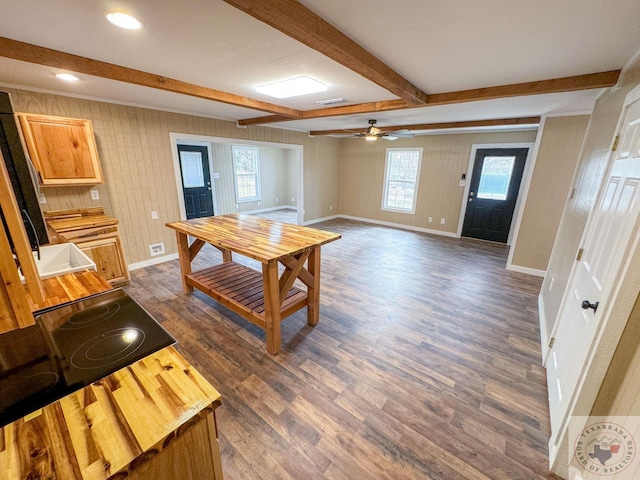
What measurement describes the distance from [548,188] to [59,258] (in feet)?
18.3

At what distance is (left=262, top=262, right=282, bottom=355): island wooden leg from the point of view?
2.04 metres

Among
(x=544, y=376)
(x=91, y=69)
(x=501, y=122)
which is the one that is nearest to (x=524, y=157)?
(x=501, y=122)

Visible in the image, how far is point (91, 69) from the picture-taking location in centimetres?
204

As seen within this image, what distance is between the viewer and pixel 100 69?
82.1 inches

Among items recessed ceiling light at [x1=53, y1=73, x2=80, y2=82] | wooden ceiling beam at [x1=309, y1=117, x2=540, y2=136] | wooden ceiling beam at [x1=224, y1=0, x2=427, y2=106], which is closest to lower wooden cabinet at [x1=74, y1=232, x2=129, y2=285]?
recessed ceiling light at [x1=53, y1=73, x2=80, y2=82]

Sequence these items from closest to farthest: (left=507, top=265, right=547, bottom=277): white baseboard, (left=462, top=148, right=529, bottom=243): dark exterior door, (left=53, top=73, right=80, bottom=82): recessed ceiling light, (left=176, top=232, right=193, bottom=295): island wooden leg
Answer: (left=53, top=73, right=80, bottom=82): recessed ceiling light, (left=176, top=232, right=193, bottom=295): island wooden leg, (left=507, top=265, right=547, bottom=277): white baseboard, (left=462, top=148, right=529, bottom=243): dark exterior door

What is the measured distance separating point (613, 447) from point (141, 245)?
495 cm

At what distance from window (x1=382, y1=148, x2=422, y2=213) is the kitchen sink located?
6.10m

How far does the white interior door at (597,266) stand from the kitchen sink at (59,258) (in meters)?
3.06

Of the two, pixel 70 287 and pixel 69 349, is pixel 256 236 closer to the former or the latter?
pixel 70 287

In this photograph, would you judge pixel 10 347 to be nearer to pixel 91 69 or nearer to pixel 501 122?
pixel 91 69

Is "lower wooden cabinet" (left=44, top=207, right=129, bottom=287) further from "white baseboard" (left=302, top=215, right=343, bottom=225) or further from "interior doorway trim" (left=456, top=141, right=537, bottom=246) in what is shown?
"interior doorway trim" (left=456, top=141, right=537, bottom=246)

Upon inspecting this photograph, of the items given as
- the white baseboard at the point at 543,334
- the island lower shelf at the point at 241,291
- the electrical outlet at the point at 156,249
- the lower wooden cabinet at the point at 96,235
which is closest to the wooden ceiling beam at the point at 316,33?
the island lower shelf at the point at 241,291

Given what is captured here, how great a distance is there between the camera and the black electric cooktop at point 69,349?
2.53 ft
